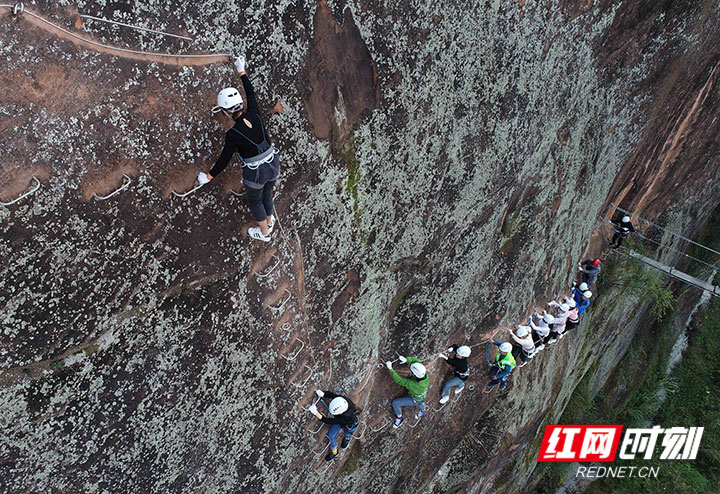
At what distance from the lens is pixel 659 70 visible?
9.23 meters

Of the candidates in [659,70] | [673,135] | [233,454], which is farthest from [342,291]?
[673,135]

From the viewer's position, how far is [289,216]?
542 centimetres

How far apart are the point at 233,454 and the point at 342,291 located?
2506mm

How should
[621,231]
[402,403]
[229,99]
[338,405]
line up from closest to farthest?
[229,99], [338,405], [402,403], [621,231]

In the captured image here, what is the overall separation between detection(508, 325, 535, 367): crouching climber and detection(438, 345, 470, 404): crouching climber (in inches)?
57.1

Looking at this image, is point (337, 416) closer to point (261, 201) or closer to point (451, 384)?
point (451, 384)

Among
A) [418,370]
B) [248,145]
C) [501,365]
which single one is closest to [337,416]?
[418,370]

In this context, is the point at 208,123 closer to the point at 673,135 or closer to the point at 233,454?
the point at 233,454

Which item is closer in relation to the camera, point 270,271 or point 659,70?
point 270,271

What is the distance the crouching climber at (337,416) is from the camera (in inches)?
267

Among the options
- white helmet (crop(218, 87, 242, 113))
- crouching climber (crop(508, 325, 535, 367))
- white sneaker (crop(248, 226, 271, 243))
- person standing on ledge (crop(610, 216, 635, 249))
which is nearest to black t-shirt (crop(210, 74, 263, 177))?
white helmet (crop(218, 87, 242, 113))

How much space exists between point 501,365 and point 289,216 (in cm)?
572

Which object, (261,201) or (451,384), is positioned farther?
(451,384)

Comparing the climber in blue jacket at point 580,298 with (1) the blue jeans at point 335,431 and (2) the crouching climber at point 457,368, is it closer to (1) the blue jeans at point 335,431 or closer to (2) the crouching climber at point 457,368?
(2) the crouching climber at point 457,368
